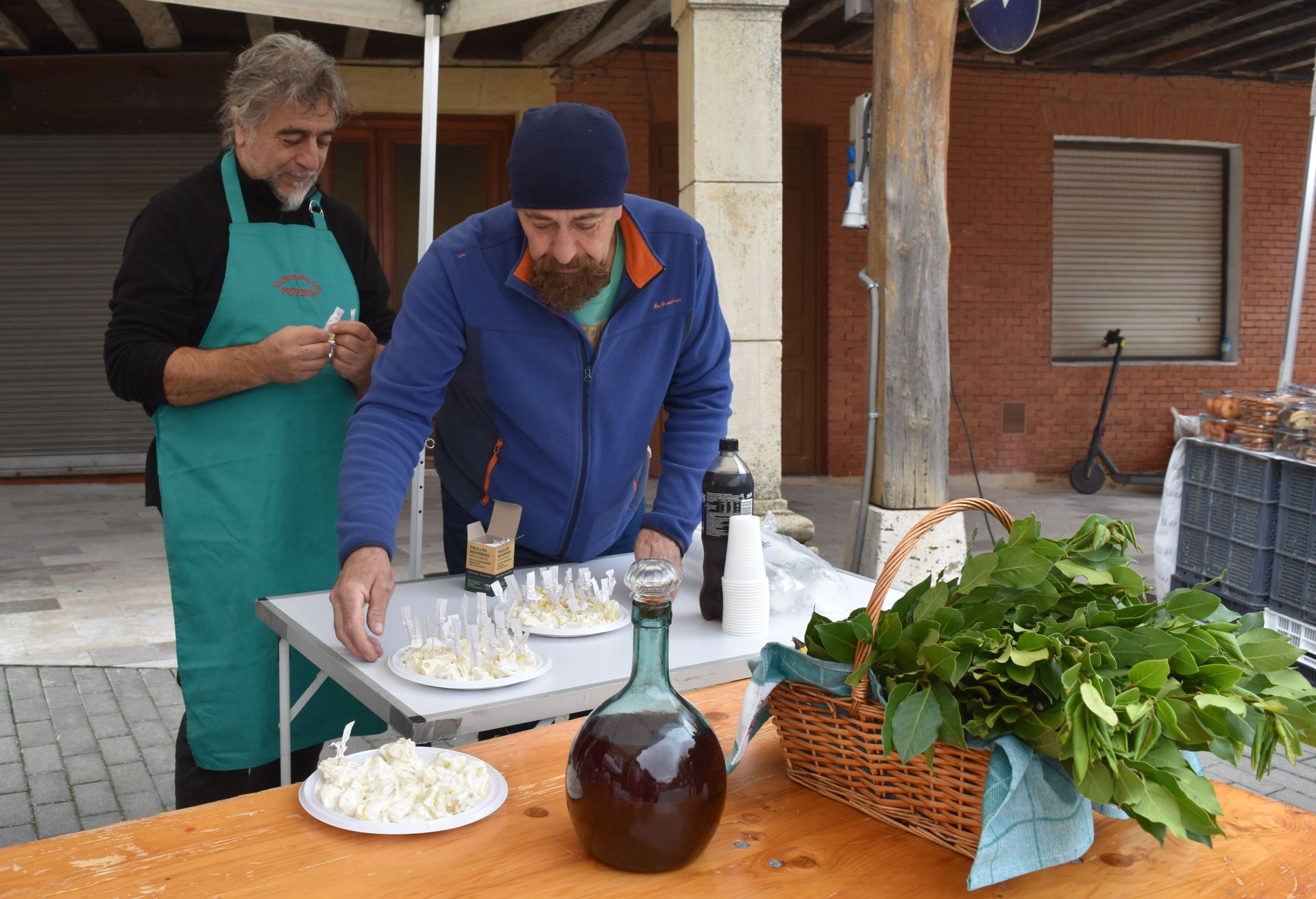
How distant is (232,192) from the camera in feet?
8.36

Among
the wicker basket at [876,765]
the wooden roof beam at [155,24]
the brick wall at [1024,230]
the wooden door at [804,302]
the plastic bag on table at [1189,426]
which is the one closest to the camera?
the wicker basket at [876,765]

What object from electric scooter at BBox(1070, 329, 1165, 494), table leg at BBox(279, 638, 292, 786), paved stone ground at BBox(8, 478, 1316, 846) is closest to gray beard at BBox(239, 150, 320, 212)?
table leg at BBox(279, 638, 292, 786)

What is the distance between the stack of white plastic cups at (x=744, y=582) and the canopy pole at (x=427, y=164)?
142 centimetres

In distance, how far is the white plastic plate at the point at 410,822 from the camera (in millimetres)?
1231

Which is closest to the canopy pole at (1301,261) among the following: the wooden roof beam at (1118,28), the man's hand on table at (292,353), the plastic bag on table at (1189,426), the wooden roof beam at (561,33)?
the plastic bag on table at (1189,426)

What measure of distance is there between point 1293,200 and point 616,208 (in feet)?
37.9

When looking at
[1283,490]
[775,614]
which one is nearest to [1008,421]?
[1283,490]

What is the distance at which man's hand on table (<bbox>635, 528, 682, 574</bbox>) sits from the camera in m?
2.33

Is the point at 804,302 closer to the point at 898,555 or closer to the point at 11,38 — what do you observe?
the point at 11,38

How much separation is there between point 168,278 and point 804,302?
28.0ft

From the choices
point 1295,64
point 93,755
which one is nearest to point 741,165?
point 93,755

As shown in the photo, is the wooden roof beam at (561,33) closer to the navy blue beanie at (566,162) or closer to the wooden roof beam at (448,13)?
the wooden roof beam at (448,13)

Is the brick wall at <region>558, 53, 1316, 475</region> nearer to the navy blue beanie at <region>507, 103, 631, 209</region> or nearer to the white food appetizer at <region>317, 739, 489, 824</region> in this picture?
the navy blue beanie at <region>507, 103, 631, 209</region>

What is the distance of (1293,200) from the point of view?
37.8 ft
